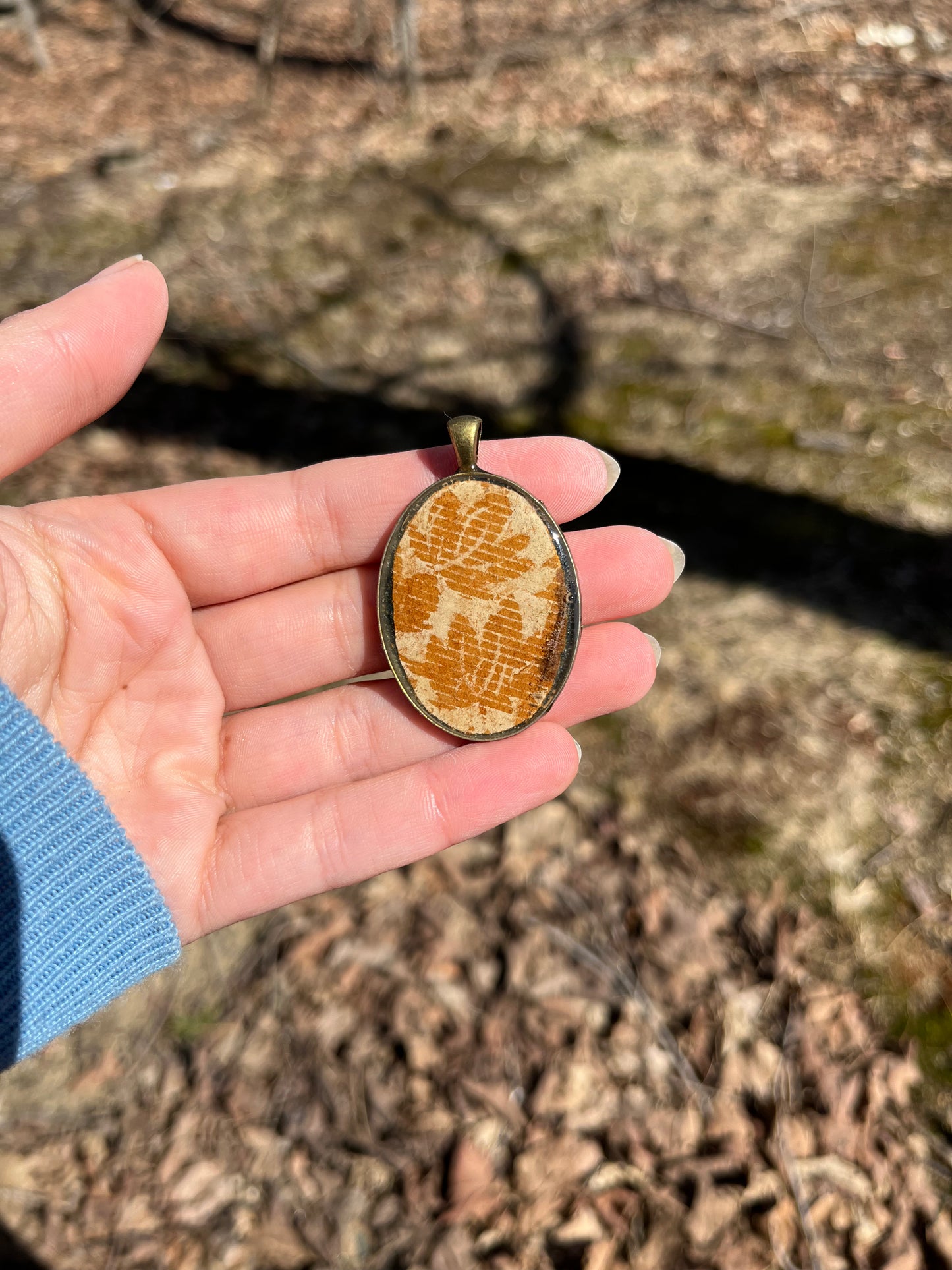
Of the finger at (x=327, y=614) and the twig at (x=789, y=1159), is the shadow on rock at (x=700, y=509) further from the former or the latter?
the twig at (x=789, y=1159)

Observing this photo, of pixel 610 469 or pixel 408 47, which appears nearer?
pixel 610 469

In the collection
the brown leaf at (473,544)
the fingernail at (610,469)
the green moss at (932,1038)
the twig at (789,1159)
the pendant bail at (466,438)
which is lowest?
the twig at (789,1159)

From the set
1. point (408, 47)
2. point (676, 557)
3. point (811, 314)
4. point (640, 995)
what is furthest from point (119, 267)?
point (408, 47)

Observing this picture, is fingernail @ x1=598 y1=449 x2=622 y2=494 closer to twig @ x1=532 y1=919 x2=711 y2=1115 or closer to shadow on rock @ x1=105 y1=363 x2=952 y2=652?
shadow on rock @ x1=105 y1=363 x2=952 y2=652

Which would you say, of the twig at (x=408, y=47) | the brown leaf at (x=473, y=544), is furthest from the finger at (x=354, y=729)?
the twig at (x=408, y=47)

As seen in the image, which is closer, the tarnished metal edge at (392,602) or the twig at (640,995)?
the tarnished metal edge at (392,602)

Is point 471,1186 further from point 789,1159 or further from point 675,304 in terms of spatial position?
point 675,304
